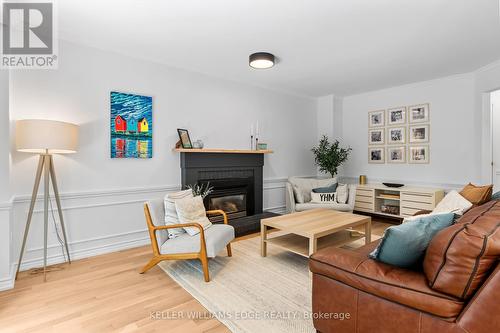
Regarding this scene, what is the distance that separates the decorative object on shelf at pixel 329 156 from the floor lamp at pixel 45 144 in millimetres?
4275

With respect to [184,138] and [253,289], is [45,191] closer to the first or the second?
[184,138]

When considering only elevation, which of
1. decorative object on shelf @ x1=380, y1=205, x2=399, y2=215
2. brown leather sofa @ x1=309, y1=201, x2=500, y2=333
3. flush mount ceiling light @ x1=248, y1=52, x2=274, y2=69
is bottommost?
decorative object on shelf @ x1=380, y1=205, x2=399, y2=215

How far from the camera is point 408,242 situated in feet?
4.88

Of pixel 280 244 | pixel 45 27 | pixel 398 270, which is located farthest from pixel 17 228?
pixel 398 270

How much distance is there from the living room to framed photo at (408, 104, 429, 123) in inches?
0.8

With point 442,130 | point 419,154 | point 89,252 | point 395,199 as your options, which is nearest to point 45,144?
point 89,252

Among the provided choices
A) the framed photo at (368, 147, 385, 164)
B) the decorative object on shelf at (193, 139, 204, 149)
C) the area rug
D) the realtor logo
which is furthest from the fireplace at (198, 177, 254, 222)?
the framed photo at (368, 147, 385, 164)

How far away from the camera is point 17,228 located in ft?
9.34

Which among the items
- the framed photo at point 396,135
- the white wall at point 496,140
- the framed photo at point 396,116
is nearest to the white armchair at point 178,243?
the framed photo at point 396,135

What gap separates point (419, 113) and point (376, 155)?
1076 millimetres

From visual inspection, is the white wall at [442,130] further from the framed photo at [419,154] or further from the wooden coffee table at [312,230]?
the wooden coffee table at [312,230]

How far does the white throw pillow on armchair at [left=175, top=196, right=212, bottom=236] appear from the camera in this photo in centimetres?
285

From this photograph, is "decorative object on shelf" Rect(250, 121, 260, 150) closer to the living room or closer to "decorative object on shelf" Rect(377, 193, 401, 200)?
the living room

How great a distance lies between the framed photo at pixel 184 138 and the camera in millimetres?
3885
